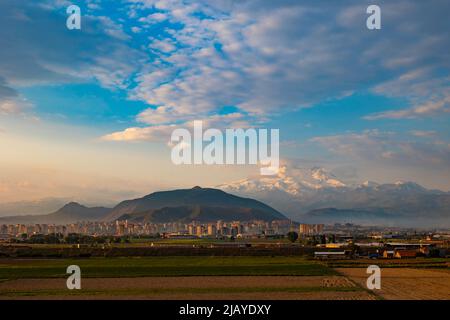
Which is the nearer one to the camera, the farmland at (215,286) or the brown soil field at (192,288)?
the brown soil field at (192,288)

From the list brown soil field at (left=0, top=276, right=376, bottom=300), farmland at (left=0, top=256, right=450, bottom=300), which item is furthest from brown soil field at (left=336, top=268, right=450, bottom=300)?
brown soil field at (left=0, top=276, right=376, bottom=300)

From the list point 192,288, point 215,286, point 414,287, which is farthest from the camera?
point 215,286

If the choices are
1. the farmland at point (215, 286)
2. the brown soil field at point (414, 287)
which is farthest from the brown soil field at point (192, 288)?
the brown soil field at point (414, 287)

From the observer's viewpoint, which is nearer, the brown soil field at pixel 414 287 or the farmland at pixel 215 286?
the brown soil field at pixel 414 287

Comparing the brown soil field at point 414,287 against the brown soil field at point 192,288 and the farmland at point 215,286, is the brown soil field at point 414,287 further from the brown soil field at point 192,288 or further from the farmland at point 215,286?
the brown soil field at point 192,288

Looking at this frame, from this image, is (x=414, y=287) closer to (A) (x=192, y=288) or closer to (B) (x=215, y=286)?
(B) (x=215, y=286)

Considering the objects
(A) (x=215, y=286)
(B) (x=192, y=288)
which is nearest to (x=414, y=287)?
(A) (x=215, y=286)
